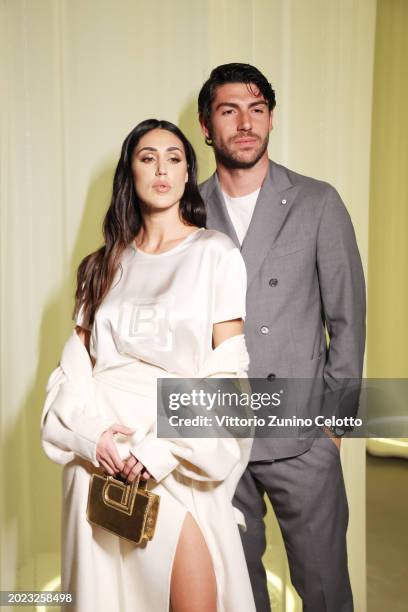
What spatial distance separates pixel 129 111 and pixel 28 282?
71 centimetres

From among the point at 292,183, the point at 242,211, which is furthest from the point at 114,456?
the point at 292,183

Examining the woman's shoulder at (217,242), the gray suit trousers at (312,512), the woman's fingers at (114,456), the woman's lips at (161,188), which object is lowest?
the gray suit trousers at (312,512)

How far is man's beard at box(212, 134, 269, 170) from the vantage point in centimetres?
184

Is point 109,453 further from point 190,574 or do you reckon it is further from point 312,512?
point 312,512

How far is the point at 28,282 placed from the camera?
240cm

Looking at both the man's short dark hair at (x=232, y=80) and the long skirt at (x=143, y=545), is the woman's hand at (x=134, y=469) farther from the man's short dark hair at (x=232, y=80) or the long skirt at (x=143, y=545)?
the man's short dark hair at (x=232, y=80)

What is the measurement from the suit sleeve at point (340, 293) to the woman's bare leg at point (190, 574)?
0.57 metres

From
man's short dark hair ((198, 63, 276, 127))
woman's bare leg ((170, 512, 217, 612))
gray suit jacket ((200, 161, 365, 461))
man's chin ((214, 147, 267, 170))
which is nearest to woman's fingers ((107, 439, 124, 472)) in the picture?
woman's bare leg ((170, 512, 217, 612))

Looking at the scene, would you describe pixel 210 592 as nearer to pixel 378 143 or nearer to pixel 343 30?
pixel 343 30

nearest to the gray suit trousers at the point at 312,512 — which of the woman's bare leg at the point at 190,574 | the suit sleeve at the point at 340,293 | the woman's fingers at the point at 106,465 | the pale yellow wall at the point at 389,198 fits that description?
the suit sleeve at the point at 340,293

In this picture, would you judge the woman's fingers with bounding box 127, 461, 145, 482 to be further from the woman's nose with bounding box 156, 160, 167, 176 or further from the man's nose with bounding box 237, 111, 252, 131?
the man's nose with bounding box 237, 111, 252, 131

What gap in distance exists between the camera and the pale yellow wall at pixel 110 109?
225cm

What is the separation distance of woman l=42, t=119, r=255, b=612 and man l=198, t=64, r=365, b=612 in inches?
7.9

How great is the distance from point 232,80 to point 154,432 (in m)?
1.01
